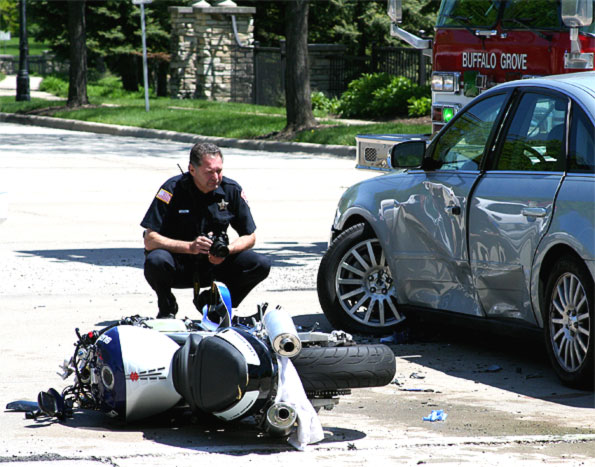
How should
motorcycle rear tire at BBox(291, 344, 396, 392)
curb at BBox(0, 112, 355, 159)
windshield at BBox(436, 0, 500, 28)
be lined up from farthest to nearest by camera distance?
curb at BBox(0, 112, 355, 159) < windshield at BBox(436, 0, 500, 28) < motorcycle rear tire at BBox(291, 344, 396, 392)

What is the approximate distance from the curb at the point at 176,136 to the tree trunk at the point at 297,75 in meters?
0.97

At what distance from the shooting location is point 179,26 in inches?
1289

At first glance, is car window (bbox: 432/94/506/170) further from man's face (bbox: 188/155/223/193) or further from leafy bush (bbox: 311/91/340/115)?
leafy bush (bbox: 311/91/340/115)

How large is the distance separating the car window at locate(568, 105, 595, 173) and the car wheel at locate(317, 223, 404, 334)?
5.46 ft

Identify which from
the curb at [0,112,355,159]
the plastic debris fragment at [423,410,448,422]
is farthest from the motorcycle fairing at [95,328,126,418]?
the curb at [0,112,355,159]

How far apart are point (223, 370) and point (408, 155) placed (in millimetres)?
2607

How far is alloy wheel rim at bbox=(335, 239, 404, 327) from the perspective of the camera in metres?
7.43

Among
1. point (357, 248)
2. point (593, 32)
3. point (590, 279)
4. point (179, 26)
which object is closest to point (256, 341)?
point (590, 279)

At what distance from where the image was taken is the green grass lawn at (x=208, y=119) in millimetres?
22578

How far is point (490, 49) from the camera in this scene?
428 inches

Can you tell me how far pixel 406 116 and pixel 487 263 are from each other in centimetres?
2007

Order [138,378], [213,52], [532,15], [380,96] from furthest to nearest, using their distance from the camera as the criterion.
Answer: [213,52]
[380,96]
[532,15]
[138,378]

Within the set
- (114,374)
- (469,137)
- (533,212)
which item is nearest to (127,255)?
(469,137)

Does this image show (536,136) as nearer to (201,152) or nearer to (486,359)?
(486,359)
